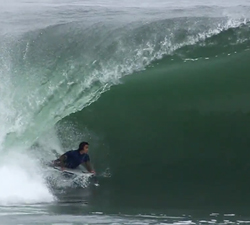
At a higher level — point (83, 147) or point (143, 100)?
point (143, 100)

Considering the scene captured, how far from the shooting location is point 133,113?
1210cm

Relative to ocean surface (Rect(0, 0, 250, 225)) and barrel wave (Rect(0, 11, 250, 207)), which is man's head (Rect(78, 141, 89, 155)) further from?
barrel wave (Rect(0, 11, 250, 207))

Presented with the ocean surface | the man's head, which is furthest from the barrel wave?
the man's head

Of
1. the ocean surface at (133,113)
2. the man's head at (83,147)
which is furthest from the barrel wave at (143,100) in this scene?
the man's head at (83,147)

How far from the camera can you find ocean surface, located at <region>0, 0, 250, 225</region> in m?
10.4

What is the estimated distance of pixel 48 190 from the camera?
33.8 feet

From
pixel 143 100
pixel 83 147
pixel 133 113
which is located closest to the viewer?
pixel 83 147

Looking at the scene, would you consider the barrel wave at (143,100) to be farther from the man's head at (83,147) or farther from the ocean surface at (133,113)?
the man's head at (83,147)

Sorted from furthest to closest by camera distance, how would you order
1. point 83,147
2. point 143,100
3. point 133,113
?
point 143,100, point 133,113, point 83,147

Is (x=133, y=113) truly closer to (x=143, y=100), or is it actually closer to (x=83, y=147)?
(x=143, y=100)

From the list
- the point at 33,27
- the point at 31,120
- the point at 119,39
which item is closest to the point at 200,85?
the point at 119,39

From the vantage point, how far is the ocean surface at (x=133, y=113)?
1042 centimetres

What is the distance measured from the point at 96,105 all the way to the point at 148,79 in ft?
3.57

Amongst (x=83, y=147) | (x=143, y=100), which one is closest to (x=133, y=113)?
(x=143, y=100)
